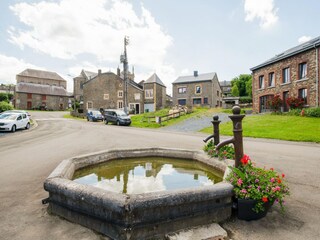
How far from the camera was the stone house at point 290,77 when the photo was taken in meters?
20.7

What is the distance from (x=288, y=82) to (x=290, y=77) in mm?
597

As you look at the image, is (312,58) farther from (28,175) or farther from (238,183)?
(28,175)

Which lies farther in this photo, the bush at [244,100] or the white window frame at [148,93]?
the bush at [244,100]

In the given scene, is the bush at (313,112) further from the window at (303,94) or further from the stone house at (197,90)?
the stone house at (197,90)

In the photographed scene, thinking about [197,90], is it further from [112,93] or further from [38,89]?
[38,89]

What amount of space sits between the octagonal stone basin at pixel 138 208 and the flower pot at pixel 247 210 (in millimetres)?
157

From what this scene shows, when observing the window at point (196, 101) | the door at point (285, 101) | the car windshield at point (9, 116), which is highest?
the window at point (196, 101)

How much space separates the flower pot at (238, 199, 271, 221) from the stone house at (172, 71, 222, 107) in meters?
42.8

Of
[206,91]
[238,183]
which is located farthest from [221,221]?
[206,91]

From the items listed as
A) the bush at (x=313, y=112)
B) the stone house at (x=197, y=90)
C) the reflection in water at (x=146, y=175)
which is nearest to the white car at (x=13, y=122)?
the reflection in water at (x=146, y=175)

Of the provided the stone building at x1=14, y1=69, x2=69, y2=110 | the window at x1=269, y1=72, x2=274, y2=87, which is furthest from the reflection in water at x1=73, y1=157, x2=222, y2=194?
the stone building at x1=14, y1=69, x2=69, y2=110

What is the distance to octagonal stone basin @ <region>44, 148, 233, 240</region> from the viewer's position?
2.40 metres

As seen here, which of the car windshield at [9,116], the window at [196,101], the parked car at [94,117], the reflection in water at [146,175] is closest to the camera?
the reflection in water at [146,175]

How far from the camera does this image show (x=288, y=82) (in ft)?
78.5
